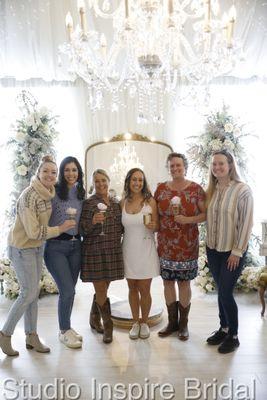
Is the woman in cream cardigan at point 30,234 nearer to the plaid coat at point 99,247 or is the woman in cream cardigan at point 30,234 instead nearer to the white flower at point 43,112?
the plaid coat at point 99,247

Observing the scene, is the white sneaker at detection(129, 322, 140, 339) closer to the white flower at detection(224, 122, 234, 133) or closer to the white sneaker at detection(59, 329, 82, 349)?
the white sneaker at detection(59, 329, 82, 349)

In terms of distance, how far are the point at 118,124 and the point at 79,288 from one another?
2.19 metres

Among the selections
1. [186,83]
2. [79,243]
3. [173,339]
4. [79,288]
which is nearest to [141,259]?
[79,243]

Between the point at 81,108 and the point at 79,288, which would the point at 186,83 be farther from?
the point at 79,288

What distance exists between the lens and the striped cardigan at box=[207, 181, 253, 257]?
9.72 feet

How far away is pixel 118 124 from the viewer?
5.35 metres

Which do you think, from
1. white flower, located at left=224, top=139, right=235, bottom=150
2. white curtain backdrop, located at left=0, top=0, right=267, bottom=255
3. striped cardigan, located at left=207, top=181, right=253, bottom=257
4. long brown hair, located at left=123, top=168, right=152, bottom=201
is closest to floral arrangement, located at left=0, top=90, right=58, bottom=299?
white curtain backdrop, located at left=0, top=0, right=267, bottom=255

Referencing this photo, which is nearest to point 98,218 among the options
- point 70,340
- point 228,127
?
point 70,340

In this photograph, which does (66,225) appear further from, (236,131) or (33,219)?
(236,131)

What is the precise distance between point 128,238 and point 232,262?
2.75ft

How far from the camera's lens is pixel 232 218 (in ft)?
9.91

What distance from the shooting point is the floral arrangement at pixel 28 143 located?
4.50 meters

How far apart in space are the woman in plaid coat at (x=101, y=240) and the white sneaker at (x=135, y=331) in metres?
0.42

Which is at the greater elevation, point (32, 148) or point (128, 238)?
point (32, 148)
